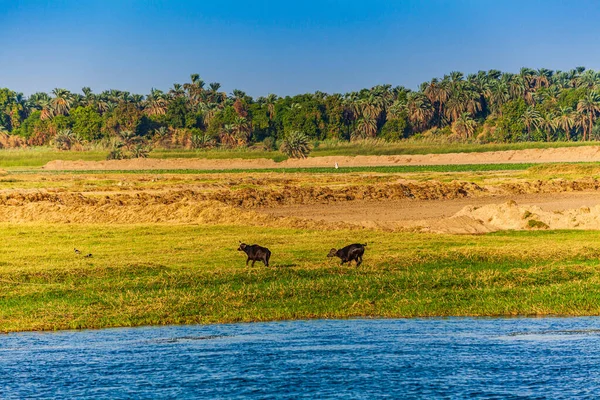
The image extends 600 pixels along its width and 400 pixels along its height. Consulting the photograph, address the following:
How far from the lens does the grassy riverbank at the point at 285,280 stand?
72.0ft

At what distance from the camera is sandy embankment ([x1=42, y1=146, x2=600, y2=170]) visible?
142 m

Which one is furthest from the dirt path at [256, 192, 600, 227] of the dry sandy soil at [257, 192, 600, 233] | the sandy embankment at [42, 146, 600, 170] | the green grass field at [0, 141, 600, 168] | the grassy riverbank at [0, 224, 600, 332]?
the green grass field at [0, 141, 600, 168]

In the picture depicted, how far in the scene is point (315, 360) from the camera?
17.1m

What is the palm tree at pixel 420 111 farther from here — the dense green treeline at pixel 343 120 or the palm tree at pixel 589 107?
the palm tree at pixel 589 107

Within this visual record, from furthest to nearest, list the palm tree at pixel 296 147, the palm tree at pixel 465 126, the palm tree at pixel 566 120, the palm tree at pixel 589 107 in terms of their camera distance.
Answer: the palm tree at pixel 465 126 < the palm tree at pixel 589 107 < the palm tree at pixel 566 120 < the palm tree at pixel 296 147

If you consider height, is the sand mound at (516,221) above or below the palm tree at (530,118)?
below

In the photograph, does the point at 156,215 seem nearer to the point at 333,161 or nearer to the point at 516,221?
the point at 516,221

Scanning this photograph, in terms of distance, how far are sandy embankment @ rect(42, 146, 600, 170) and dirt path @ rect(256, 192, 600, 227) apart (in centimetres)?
7477

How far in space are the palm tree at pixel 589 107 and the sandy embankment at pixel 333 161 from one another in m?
39.1

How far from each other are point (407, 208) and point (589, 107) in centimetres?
13081

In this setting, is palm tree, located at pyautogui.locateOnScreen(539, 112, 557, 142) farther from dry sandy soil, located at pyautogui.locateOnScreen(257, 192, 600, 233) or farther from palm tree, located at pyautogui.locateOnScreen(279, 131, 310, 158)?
dry sandy soil, located at pyautogui.locateOnScreen(257, 192, 600, 233)

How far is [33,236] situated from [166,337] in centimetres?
2079

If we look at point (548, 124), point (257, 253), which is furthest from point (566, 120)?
point (257, 253)

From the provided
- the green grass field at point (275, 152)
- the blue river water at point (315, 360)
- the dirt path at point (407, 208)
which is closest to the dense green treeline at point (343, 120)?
the green grass field at point (275, 152)
